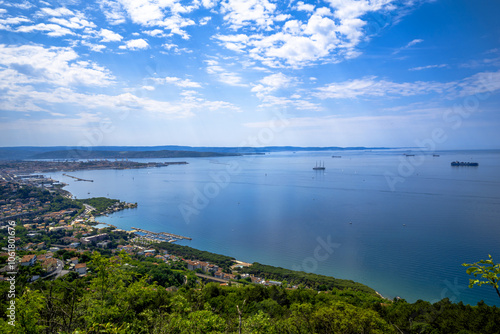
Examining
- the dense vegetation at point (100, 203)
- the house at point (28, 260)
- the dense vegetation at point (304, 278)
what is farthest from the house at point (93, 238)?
the dense vegetation at point (304, 278)

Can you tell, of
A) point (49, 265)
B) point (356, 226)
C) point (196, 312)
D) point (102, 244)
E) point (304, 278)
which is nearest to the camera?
point (196, 312)

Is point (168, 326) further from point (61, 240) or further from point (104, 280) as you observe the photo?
point (61, 240)

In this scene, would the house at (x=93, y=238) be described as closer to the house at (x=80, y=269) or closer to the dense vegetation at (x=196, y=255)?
the dense vegetation at (x=196, y=255)

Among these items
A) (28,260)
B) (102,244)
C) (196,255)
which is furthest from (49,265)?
(196,255)

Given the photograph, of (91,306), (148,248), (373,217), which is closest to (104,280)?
(91,306)

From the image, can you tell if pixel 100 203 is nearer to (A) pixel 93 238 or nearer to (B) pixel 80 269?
Result: (A) pixel 93 238

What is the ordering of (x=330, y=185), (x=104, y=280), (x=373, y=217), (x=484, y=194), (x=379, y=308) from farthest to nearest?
(x=330, y=185), (x=484, y=194), (x=373, y=217), (x=379, y=308), (x=104, y=280)
